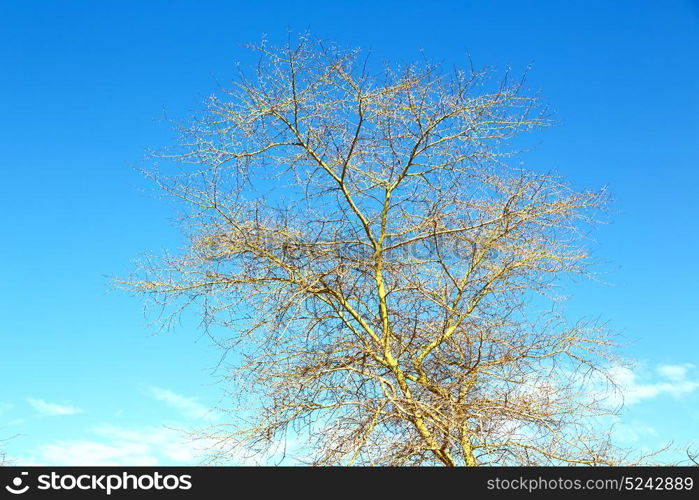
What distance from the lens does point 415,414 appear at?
19.5 ft

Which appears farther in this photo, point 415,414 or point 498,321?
point 498,321

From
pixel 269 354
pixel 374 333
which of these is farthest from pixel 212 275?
pixel 374 333

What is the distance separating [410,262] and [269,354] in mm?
1705
